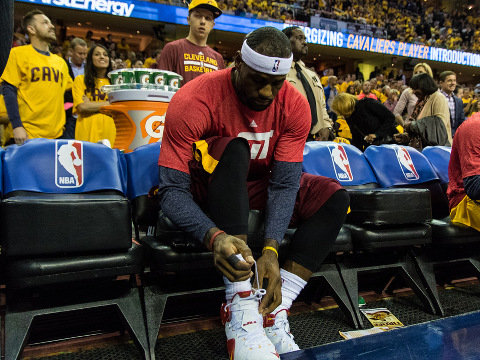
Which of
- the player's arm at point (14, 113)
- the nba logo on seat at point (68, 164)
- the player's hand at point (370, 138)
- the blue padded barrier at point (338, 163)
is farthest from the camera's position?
the player's hand at point (370, 138)

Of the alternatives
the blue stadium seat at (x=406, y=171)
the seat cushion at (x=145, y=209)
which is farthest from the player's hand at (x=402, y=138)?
the seat cushion at (x=145, y=209)

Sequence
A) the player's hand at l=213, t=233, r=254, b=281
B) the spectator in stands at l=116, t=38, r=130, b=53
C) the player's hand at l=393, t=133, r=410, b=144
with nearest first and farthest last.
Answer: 1. the player's hand at l=213, t=233, r=254, b=281
2. the player's hand at l=393, t=133, r=410, b=144
3. the spectator in stands at l=116, t=38, r=130, b=53

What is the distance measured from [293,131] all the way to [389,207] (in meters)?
0.57

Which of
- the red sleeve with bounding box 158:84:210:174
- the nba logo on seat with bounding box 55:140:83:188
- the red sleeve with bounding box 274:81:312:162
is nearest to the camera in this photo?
the red sleeve with bounding box 158:84:210:174

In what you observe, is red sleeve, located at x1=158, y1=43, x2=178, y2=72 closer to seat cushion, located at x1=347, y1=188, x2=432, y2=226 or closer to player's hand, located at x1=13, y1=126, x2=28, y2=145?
player's hand, located at x1=13, y1=126, x2=28, y2=145

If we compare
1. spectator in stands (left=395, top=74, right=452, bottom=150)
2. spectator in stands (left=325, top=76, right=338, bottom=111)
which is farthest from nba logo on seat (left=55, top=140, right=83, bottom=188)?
spectator in stands (left=325, top=76, right=338, bottom=111)

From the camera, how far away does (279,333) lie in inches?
48.0

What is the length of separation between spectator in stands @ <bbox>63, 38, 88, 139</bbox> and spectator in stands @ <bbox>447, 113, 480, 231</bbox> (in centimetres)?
271

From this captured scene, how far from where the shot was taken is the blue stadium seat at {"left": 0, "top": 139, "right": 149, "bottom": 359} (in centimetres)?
117

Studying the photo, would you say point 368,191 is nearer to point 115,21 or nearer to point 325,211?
point 325,211

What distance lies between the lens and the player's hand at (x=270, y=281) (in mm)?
1172

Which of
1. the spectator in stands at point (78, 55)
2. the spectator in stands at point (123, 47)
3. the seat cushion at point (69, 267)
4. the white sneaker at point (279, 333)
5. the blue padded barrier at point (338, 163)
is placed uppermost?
the spectator in stands at point (123, 47)

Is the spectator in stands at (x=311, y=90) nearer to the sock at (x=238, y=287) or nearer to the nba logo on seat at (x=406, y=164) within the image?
the nba logo on seat at (x=406, y=164)

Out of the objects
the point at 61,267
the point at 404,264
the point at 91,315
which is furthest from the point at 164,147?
A: the point at 404,264
